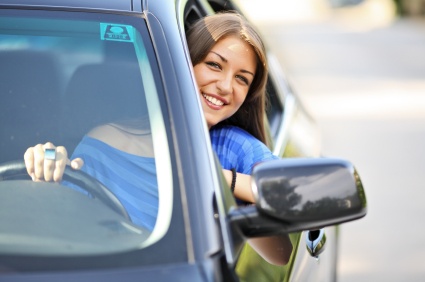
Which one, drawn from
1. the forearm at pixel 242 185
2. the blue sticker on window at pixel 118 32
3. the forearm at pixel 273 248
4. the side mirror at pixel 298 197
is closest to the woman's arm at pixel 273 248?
the forearm at pixel 273 248

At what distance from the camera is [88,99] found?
9.09ft

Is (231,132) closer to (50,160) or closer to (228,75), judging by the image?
(228,75)

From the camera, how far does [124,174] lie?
104 inches

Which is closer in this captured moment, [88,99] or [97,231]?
[97,231]

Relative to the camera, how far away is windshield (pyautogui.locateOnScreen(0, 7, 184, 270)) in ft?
7.94

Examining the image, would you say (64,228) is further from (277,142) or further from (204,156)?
(277,142)

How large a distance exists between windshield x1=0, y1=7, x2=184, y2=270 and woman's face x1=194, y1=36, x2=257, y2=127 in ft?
1.70

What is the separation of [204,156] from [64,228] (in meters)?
0.36

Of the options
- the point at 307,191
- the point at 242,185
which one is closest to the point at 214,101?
the point at 242,185

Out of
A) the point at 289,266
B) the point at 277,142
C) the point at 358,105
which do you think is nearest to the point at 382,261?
the point at 277,142

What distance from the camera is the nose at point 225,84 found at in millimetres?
3352

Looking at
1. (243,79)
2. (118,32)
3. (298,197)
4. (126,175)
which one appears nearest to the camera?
(298,197)

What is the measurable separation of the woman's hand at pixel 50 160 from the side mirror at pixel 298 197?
45 cm

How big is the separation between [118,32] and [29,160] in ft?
1.33
